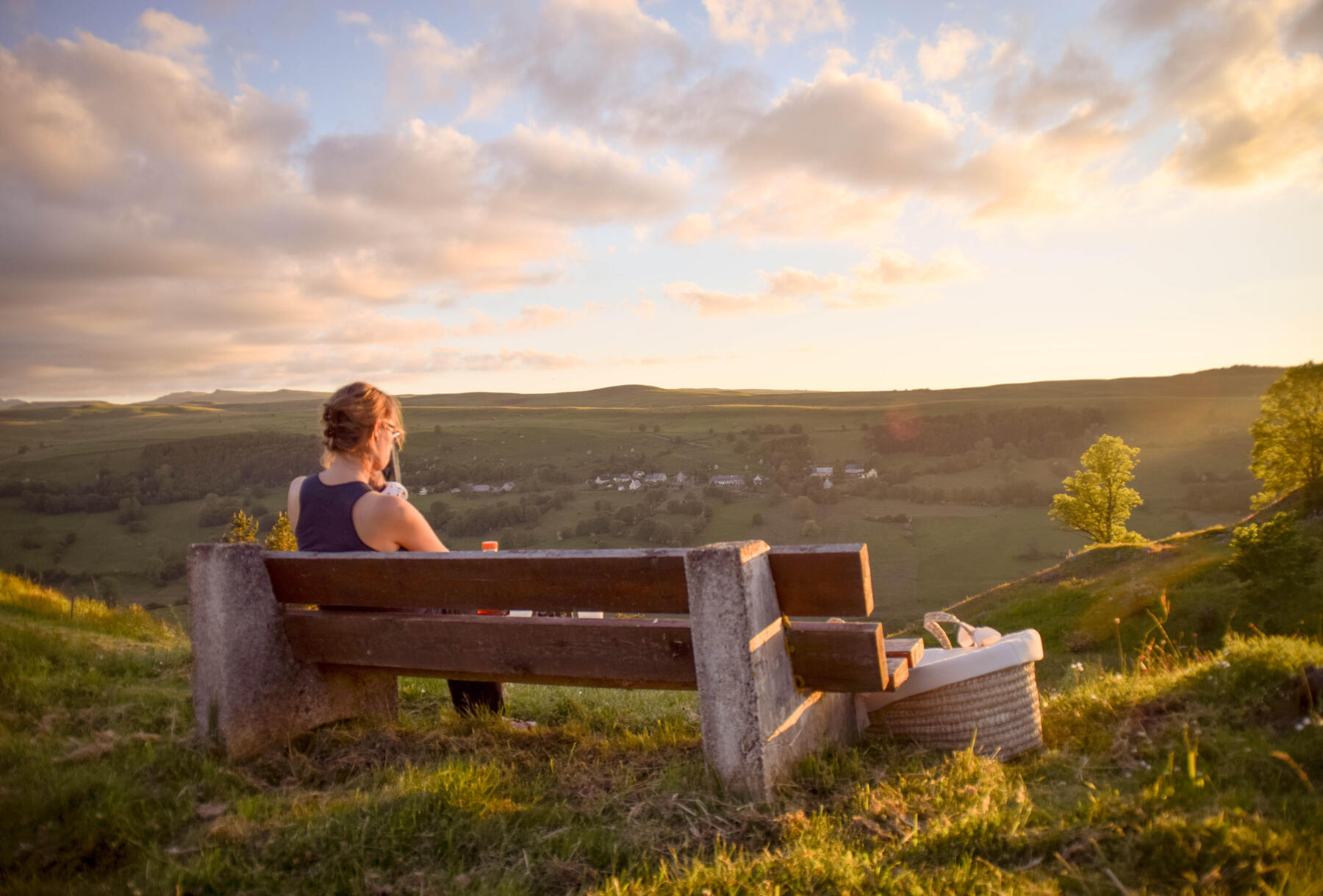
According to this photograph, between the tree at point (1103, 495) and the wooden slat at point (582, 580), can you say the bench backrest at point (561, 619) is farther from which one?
the tree at point (1103, 495)

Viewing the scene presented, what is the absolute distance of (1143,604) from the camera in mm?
25141

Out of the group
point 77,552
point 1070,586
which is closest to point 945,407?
point 1070,586

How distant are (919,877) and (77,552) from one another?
9230cm

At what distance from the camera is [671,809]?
10.4 feet

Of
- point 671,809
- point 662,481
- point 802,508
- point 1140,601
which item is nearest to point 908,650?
point 671,809

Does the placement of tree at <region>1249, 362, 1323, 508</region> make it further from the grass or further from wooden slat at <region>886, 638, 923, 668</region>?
wooden slat at <region>886, 638, 923, 668</region>

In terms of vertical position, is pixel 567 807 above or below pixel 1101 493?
above

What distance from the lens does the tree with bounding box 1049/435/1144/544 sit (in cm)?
4772

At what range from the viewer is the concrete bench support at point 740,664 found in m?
3.03

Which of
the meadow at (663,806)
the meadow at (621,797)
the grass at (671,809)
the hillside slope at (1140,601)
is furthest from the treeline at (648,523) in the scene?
the grass at (671,809)

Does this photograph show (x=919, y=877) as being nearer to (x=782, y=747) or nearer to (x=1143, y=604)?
(x=782, y=747)

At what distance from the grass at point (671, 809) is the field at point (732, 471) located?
146ft

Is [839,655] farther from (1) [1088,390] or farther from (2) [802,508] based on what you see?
(1) [1088,390]

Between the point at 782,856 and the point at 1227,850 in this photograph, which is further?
the point at 782,856
